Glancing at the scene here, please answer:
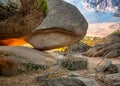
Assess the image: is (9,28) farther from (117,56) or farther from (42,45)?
(117,56)

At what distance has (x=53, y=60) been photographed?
1357 cm

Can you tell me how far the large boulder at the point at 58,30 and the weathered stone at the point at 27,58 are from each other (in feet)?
2.61

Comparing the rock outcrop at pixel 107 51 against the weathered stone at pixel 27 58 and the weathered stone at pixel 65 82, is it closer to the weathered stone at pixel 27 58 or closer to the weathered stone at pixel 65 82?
the weathered stone at pixel 27 58

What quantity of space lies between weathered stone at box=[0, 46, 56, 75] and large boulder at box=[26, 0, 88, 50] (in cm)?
80

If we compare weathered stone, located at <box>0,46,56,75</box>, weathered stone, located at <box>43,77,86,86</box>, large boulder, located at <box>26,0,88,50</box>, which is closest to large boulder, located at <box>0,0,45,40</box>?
weathered stone, located at <box>43,77,86,86</box>

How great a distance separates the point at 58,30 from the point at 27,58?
2.64 meters

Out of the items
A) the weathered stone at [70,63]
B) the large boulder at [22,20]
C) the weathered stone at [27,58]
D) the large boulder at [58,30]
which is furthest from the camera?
the large boulder at [58,30]

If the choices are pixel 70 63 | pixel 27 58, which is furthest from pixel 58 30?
pixel 27 58

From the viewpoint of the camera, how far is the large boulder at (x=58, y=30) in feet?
47.4

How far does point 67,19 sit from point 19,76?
4428 millimetres

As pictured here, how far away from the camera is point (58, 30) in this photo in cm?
1458

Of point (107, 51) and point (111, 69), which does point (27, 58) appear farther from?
point (107, 51)

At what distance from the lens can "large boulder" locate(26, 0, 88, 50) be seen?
47.4 feet

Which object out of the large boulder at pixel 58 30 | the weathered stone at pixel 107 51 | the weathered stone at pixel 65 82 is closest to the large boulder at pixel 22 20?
the weathered stone at pixel 65 82
